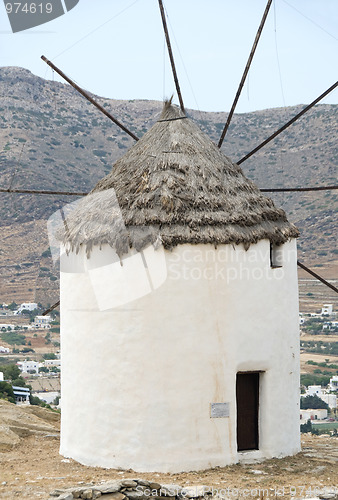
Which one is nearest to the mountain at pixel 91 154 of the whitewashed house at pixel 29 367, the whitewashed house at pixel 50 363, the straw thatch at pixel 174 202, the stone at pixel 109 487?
the whitewashed house at pixel 50 363

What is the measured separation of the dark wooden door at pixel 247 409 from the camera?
11.3 m

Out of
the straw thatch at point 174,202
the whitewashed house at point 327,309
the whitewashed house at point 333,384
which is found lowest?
the whitewashed house at point 333,384

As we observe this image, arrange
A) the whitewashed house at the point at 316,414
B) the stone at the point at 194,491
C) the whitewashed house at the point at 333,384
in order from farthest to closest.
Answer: the whitewashed house at the point at 333,384 < the whitewashed house at the point at 316,414 < the stone at the point at 194,491

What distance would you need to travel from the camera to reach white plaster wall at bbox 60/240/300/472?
35.3ft

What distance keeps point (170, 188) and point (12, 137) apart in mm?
40005

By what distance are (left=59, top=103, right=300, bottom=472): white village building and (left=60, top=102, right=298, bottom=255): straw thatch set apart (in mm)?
22

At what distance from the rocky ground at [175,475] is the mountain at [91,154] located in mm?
23364

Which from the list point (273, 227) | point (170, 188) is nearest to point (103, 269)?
point (170, 188)

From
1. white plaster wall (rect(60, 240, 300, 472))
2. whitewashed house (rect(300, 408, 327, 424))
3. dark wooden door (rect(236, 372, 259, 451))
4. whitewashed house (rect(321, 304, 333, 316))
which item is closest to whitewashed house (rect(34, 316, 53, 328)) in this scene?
whitewashed house (rect(321, 304, 333, 316))

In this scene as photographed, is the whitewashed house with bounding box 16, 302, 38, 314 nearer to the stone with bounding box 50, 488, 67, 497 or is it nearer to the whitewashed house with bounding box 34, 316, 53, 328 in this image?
the whitewashed house with bounding box 34, 316, 53, 328

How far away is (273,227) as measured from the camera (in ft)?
38.4

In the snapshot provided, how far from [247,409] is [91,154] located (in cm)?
4124

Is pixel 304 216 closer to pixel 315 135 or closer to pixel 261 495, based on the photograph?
pixel 315 135

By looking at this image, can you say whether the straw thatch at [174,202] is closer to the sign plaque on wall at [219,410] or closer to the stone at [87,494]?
the sign plaque on wall at [219,410]
